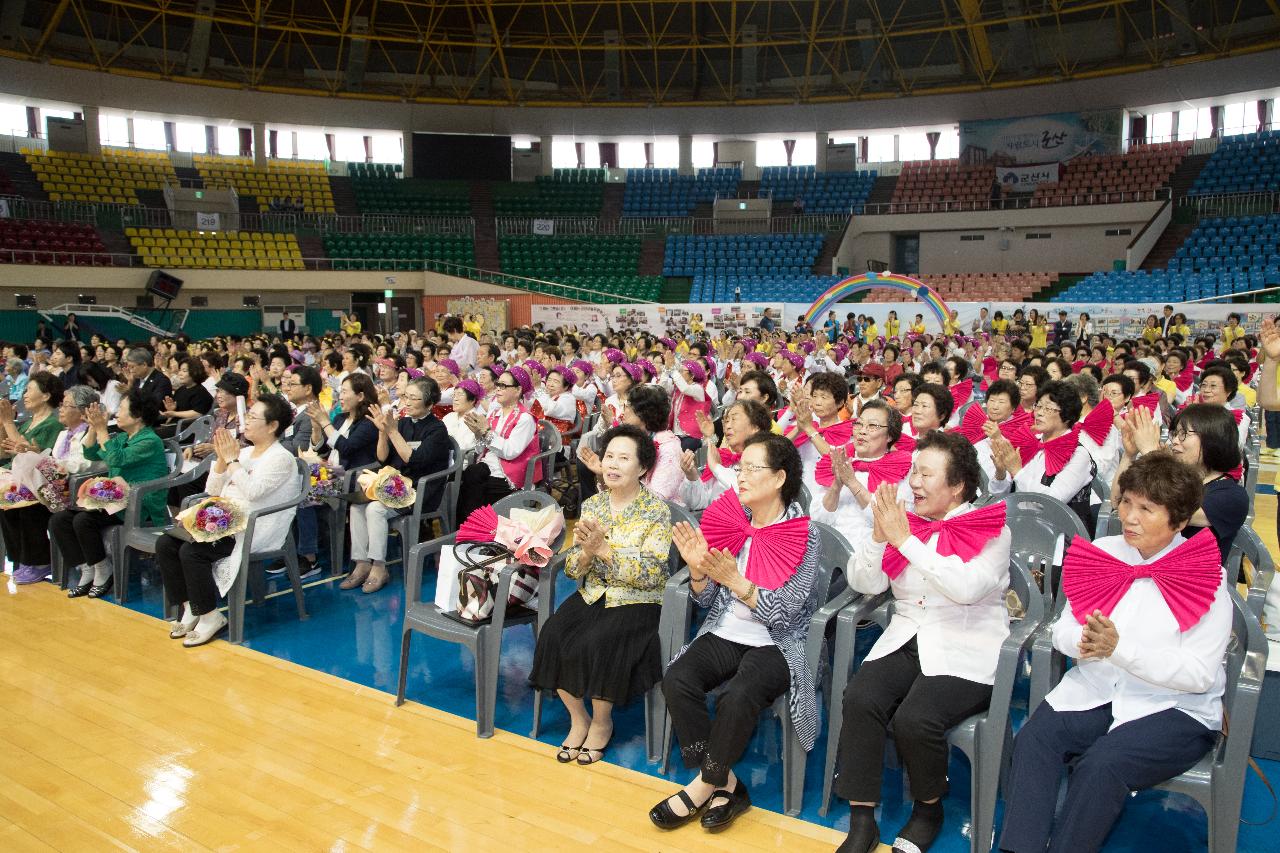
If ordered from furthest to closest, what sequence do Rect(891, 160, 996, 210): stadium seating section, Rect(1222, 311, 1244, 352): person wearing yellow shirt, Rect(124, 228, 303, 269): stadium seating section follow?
Rect(891, 160, 996, 210): stadium seating section, Rect(124, 228, 303, 269): stadium seating section, Rect(1222, 311, 1244, 352): person wearing yellow shirt

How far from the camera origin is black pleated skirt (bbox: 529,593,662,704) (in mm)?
3381

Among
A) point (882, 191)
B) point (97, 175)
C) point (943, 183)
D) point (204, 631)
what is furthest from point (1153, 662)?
point (97, 175)

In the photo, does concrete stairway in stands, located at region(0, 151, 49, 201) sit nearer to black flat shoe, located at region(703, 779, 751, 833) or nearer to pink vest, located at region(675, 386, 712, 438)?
pink vest, located at region(675, 386, 712, 438)

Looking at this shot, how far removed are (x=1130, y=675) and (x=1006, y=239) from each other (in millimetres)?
25133

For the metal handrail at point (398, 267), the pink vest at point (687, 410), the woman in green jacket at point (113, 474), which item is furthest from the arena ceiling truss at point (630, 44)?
the woman in green jacket at point (113, 474)

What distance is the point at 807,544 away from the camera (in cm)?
321

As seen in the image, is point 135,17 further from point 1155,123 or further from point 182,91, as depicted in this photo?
point 1155,123

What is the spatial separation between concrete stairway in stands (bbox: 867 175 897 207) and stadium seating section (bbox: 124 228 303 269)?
53.6ft

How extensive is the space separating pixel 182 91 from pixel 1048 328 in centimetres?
2298

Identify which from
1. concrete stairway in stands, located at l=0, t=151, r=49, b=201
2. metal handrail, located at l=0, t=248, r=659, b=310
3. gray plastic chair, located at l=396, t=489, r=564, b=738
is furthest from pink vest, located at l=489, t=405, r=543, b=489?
concrete stairway in stands, located at l=0, t=151, r=49, b=201

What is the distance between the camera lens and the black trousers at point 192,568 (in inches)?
181

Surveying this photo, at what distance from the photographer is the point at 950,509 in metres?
3.15

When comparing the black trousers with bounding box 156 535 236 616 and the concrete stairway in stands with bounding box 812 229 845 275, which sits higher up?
the concrete stairway in stands with bounding box 812 229 845 275

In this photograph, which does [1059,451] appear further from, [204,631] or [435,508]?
[204,631]
